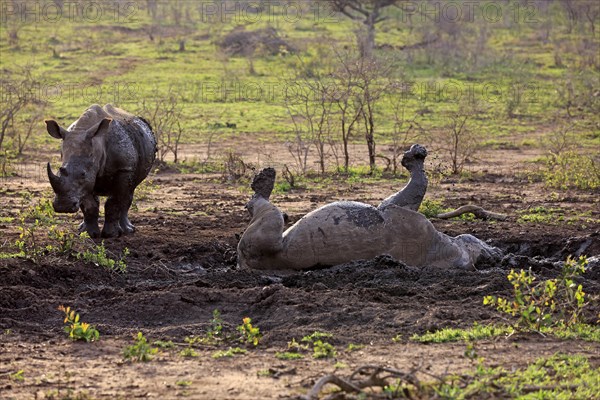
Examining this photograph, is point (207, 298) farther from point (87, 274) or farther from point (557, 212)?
point (557, 212)

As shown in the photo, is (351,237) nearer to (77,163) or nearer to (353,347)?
(353,347)

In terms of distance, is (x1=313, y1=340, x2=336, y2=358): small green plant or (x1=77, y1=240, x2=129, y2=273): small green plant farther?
(x1=77, y1=240, x2=129, y2=273): small green plant

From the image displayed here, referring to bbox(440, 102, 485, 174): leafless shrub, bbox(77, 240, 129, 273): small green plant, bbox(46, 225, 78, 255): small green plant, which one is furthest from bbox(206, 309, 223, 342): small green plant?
bbox(440, 102, 485, 174): leafless shrub

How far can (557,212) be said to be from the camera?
42.6ft

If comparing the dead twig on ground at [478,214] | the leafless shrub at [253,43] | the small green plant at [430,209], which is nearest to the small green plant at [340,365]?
the dead twig on ground at [478,214]

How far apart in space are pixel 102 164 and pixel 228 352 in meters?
4.52

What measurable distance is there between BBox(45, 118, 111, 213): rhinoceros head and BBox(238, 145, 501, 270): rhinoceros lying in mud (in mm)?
1954

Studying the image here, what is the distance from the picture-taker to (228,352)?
673 cm

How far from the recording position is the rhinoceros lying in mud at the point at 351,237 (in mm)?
9062

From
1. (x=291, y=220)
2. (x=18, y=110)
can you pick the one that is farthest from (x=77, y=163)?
(x=18, y=110)

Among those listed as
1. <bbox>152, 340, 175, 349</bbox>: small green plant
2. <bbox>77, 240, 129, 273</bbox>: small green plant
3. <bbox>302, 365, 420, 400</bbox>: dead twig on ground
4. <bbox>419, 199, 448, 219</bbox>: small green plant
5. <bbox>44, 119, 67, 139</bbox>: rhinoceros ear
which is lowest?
<bbox>419, 199, 448, 219</bbox>: small green plant

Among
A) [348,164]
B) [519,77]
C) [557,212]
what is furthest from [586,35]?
[557,212]

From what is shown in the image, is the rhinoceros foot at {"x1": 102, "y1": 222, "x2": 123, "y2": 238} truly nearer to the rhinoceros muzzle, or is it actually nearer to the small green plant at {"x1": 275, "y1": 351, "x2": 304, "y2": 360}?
the rhinoceros muzzle

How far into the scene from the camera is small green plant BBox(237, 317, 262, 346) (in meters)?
6.83
